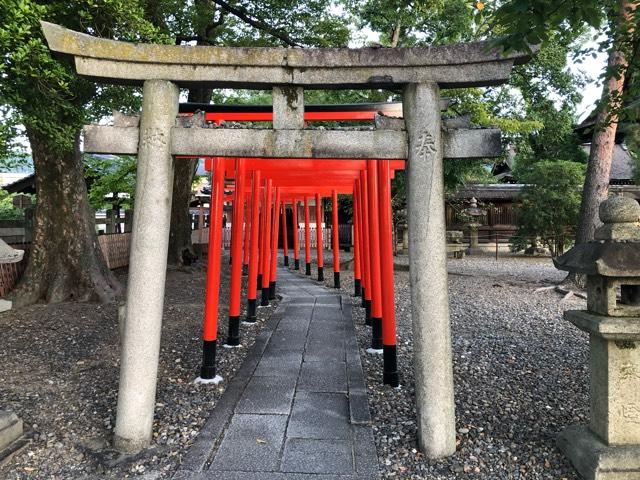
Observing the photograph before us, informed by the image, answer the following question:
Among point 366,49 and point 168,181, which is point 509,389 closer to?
point 366,49

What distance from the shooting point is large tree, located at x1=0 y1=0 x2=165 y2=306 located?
4824mm

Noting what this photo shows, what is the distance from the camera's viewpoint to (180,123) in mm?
3607

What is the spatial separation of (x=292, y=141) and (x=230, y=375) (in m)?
2.95

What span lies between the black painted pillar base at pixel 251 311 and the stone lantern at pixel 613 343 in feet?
17.6

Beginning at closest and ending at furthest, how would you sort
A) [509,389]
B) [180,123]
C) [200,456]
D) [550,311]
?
[200,456]
[180,123]
[509,389]
[550,311]

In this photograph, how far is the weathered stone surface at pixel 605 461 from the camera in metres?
2.91

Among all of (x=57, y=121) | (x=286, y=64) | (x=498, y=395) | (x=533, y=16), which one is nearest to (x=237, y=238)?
(x=286, y=64)

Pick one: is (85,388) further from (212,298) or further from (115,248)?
(115,248)

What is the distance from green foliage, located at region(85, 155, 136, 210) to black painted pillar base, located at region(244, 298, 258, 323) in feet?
30.6

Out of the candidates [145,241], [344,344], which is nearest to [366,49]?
[145,241]

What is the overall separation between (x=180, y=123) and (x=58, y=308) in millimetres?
5882

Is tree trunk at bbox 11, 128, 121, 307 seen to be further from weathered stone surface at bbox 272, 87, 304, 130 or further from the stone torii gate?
weathered stone surface at bbox 272, 87, 304, 130

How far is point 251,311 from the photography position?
7703mm

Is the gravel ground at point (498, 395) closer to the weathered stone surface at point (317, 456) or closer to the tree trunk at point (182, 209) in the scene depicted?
the weathered stone surface at point (317, 456)
